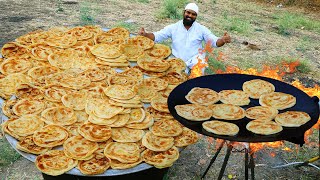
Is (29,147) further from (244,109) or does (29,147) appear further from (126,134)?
(244,109)

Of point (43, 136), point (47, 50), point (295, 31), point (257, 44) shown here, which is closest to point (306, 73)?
point (257, 44)

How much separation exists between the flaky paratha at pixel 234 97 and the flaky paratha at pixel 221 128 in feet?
1.71

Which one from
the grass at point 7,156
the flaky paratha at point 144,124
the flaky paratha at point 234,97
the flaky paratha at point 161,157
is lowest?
the grass at point 7,156

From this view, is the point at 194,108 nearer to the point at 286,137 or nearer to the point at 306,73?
the point at 286,137

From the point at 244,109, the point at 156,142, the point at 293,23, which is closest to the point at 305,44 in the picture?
the point at 293,23

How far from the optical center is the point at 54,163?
406cm

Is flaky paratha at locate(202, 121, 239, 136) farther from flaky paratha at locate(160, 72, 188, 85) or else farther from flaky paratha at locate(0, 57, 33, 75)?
flaky paratha at locate(0, 57, 33, 75)

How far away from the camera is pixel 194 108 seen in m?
4.52

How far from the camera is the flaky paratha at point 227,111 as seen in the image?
14.5 feet

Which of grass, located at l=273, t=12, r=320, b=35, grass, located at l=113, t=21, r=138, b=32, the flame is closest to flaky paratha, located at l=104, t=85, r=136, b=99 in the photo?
the flame

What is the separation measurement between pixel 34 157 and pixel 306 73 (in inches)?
300

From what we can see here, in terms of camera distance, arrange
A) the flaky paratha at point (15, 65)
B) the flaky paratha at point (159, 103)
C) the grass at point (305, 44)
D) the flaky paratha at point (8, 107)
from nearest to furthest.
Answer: the flaky paratha at point (8, 107) → the flaky paratha at point (159, 103) → the flaky paratha at point (15, 65) → the grass at point (305, 44)

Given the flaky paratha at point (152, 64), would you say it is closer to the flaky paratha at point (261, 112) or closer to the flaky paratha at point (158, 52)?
the flaky paratha at point (158, 52)

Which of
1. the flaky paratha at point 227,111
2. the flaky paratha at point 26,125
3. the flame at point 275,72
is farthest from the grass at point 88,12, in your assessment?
the flaky paratha at point 227,111
